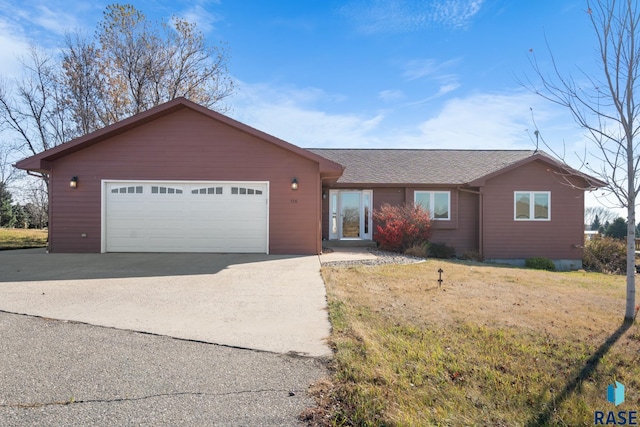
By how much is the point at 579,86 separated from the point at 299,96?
38.2 feet

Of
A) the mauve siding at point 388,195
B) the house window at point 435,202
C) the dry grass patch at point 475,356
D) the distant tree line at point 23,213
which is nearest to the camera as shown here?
the dry grass patch at point 475,356

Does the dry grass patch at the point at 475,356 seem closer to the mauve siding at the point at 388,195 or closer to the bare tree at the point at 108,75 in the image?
the mauve siding at the point at 388,195

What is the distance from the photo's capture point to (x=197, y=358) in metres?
3.21

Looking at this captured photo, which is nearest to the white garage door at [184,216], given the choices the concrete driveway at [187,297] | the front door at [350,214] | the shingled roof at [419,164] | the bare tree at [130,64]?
the concrete driveway at [187,297]

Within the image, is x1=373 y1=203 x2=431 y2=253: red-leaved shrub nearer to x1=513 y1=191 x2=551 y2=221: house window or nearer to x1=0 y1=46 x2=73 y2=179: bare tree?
x1=513 y1=191 x2=551 y2=221: house window

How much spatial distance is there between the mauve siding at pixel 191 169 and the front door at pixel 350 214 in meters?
3.85

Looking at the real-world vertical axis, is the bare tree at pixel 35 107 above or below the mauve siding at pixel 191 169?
above

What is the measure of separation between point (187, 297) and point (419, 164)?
12.9 meters

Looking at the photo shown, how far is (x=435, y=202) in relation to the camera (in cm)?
1436

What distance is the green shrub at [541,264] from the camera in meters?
12.8

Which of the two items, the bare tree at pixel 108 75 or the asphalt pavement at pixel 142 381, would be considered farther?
the bare tree at pixel 108 75

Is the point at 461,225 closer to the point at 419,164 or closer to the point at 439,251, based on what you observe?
the point at 439,251

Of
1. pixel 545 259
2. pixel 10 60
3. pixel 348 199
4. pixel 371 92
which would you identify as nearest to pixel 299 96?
pixel 371 92

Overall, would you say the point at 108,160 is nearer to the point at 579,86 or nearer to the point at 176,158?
the point at 176,158
